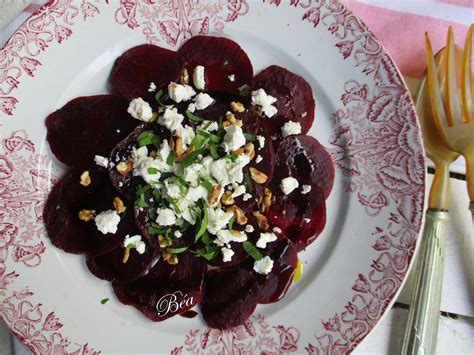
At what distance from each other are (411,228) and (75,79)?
1.32 m

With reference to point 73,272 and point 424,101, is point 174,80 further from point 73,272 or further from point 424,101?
point 424,101

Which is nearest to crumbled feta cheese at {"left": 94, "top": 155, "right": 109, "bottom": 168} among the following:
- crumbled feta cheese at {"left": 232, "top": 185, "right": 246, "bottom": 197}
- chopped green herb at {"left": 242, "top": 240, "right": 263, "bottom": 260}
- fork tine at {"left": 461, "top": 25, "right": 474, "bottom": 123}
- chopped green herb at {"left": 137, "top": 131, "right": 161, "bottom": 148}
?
chopped green herb at {"left": 137, "top": 131, "right": 161, "bottom": 148}

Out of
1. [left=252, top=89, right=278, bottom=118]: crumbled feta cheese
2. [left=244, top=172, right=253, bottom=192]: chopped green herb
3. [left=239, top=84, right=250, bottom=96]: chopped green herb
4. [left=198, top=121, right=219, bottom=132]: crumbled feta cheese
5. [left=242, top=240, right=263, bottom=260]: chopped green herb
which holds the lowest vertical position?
[left=242, top=240, right=263, bottom=260]: chopped green herb

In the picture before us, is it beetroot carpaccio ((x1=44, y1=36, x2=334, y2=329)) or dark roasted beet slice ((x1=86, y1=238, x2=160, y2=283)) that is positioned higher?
beetroot carpaccio ((x1=44, y1=36, x2=334, y2=329))

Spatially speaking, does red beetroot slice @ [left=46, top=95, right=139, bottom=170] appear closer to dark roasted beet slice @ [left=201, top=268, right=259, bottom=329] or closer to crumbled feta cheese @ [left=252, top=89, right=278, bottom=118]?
crumbled feta cheese @ [left=252, top=89, right=278, bottom=118]

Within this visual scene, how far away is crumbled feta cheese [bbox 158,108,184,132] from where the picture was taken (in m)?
1.64

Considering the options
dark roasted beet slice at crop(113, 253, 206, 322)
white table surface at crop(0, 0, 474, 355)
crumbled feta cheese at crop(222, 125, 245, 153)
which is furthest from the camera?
white table surface at crop(0, 0, 474, 355)

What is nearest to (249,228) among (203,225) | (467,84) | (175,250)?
(203,225)

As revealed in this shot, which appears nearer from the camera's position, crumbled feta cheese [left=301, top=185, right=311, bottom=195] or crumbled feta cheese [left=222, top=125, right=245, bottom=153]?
crumbled feta cheese [left=222, top=125, right=245, bottom=153]

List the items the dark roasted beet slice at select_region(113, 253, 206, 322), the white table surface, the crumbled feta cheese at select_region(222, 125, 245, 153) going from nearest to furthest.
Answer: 1. the crumbled feta cheese at select_region(222, 125, 245, 153)
2. the dark roasted beet slice at select_region(113, 253, 206, 322)
3. the white table surface

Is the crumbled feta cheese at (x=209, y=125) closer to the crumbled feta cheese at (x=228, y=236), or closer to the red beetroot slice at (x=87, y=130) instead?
the red beetroot slice at (x=87, y=130)

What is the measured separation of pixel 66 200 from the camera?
1.73 meters

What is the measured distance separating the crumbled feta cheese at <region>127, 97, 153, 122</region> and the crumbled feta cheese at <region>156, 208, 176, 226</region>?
0.32 m

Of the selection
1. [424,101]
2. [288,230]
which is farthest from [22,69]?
[424,101]
